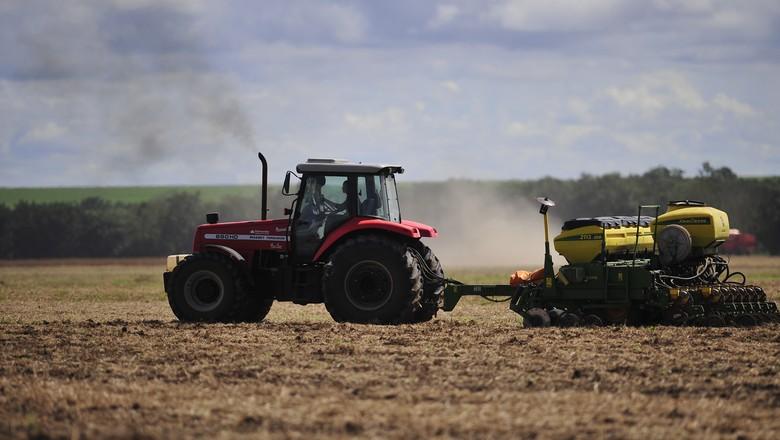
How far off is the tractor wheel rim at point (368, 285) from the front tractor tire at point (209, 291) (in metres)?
1.87

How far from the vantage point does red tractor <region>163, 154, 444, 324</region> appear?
60.0 feet

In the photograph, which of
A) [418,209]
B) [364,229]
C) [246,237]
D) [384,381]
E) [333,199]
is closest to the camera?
[384,381]

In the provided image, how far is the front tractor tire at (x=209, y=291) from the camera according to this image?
19047 mm

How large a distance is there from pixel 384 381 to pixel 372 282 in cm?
575

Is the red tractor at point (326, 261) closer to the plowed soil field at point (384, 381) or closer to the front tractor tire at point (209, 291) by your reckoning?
the front tractor tire at point (209, 291)

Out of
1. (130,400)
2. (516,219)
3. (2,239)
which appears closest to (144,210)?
(2,239)

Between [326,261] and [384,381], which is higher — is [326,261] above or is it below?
above

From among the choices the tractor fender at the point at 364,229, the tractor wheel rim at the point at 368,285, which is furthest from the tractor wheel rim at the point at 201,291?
the tractor wheel rim at the point at 368,285

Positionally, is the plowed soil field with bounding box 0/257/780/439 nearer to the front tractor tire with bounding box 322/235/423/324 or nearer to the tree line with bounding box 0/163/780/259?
the front tractor tire with bounding box 322/235/423/324

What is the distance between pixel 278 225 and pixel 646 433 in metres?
10.3

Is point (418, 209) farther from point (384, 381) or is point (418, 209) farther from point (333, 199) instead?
point (384, 381)

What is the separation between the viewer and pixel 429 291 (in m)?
19.0

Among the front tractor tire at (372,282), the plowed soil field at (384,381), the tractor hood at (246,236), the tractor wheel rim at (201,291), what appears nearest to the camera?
the plowed soil field at (384,381)

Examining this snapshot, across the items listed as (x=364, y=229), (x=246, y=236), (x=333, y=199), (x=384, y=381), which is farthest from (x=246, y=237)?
(x=384, y=381)
